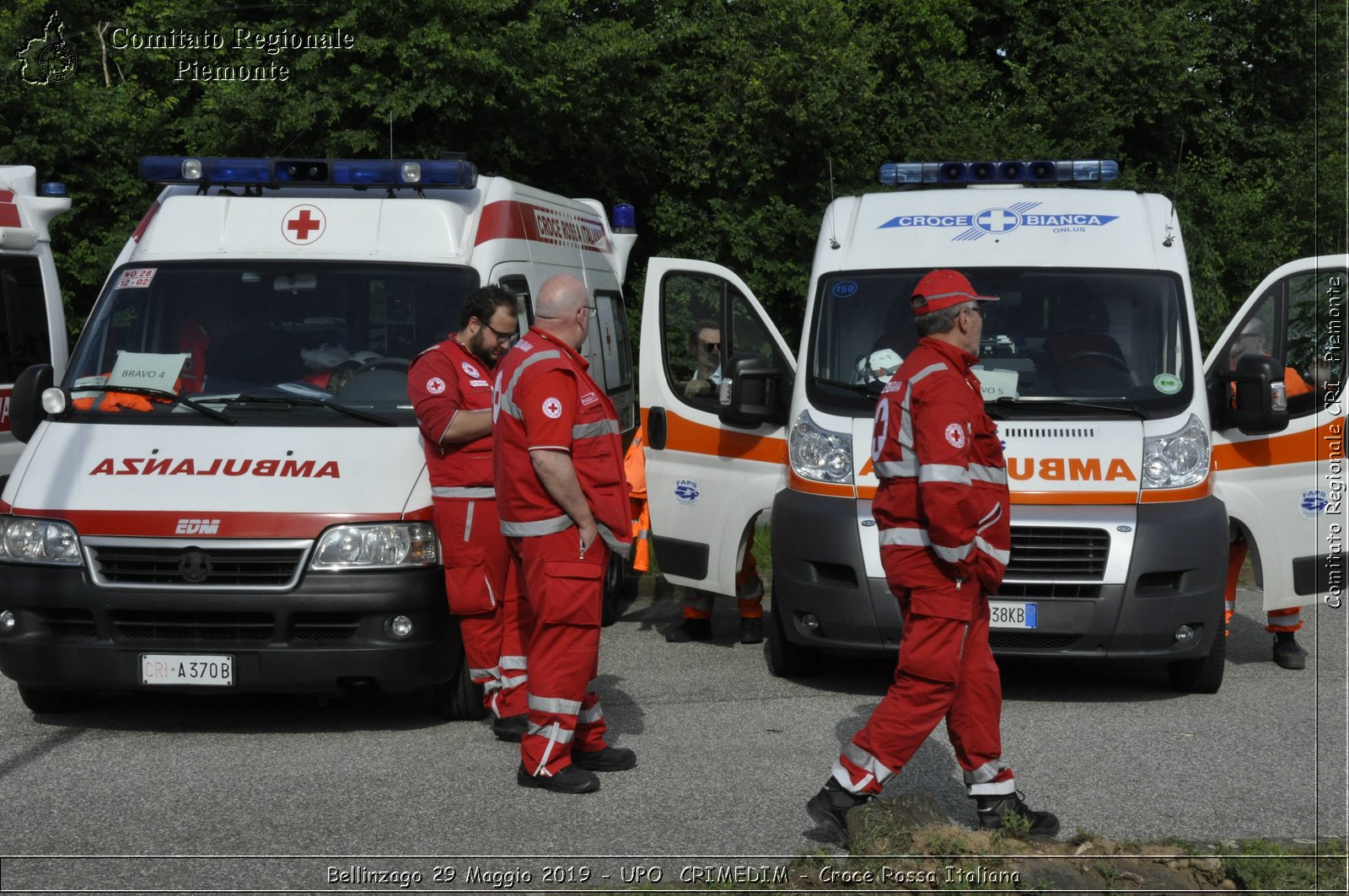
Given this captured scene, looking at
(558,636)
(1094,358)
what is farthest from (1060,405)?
(558,636)

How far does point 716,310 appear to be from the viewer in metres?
8.70

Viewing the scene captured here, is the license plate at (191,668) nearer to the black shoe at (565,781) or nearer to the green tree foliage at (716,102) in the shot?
the black shoe at (565,781)

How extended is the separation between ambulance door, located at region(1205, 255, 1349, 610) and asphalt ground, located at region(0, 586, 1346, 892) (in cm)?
61

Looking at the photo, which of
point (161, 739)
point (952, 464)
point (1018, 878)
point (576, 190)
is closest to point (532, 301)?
point (161, 739)

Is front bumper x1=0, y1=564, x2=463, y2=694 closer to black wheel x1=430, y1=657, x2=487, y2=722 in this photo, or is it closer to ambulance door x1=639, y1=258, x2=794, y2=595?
black wheel x1=430, y1=657, x2=487, y2=722

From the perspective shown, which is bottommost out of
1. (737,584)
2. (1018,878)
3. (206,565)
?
(737,584)

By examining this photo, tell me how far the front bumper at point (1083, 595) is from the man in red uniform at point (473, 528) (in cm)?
162

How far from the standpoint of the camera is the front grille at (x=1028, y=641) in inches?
298

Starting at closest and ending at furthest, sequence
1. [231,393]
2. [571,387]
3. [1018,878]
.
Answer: [1018,878] → [571,387] → [231,393]

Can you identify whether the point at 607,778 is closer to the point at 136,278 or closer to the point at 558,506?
the point at 558,506

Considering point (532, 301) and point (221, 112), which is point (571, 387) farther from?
point (221, 112)

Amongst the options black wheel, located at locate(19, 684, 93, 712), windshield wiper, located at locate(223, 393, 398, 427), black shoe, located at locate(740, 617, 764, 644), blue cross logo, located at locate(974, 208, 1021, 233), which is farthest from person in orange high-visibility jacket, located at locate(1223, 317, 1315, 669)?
black wheel, located at locate(19, 684, 93, 712)

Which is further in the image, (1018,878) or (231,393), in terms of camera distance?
(231,393)

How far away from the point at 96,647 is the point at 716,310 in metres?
3.57
